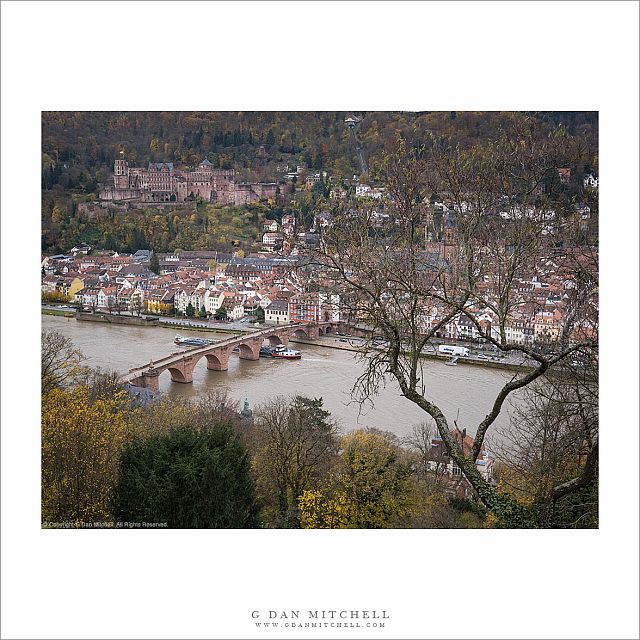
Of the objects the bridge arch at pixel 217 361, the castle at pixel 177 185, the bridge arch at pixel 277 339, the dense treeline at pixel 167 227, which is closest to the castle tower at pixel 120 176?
the castle at pixel 177 185

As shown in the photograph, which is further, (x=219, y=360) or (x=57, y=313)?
(x=219, y=360)

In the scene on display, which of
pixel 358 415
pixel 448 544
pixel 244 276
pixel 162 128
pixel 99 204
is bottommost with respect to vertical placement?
pixel 448 544

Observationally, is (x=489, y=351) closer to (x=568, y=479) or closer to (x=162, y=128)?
(x=568, y=479)

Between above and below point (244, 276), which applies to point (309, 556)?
below

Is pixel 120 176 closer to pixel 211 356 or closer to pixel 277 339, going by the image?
pixel 211 356

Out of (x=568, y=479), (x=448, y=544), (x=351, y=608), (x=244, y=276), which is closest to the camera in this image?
(x=351, y=608)

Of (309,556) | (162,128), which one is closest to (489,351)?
(309,556)

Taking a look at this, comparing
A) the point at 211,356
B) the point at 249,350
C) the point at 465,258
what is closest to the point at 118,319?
the point at 211,356
